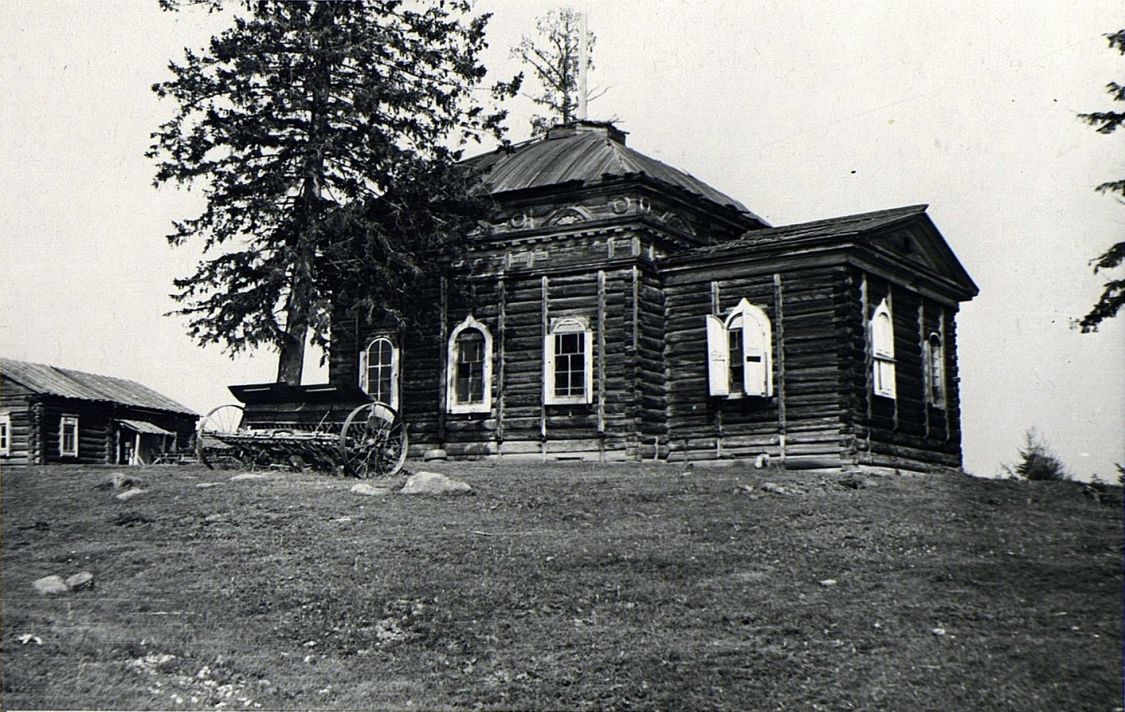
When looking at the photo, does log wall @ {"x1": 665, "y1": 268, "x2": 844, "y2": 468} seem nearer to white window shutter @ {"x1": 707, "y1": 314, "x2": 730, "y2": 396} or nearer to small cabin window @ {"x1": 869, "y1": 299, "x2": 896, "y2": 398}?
white window shutter @ {"x1": 707, "y1": 314, "x2": 730, "y2": 396}

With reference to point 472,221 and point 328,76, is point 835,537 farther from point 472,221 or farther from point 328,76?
point 328,76

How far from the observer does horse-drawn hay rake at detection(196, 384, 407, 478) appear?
20.1m

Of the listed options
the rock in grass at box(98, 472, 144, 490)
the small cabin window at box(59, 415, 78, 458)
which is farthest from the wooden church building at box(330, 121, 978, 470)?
the small cabin window at box(59, 415, 78, 458)

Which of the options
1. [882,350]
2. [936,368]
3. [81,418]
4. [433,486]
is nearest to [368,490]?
[433,486]

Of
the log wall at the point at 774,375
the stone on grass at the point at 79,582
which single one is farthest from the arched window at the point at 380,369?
the stone on grass at the point at 79,582

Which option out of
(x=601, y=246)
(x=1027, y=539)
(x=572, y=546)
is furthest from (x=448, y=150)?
(x=1027, y=539)

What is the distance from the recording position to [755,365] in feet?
71.2

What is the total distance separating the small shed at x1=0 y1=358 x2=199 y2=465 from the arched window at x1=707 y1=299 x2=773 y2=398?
19530 millimetres

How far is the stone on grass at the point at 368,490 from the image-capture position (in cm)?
1791

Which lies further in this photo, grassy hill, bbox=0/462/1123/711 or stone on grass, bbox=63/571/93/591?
stone on grass, bbox=63/571/93/591

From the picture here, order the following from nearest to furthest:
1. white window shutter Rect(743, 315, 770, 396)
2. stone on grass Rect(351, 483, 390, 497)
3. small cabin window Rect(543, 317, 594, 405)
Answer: stone on grass Rect(351, 483, 390, 497) → white window shutter Rect(743, 315, 770, 396) → small cabin window Rect(543, 317, 594, 405)

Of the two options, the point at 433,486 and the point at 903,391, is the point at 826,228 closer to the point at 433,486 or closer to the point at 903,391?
the point at 903,391

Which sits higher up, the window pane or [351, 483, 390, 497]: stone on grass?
the window pane

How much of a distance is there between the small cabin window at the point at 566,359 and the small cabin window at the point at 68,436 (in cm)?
1910
